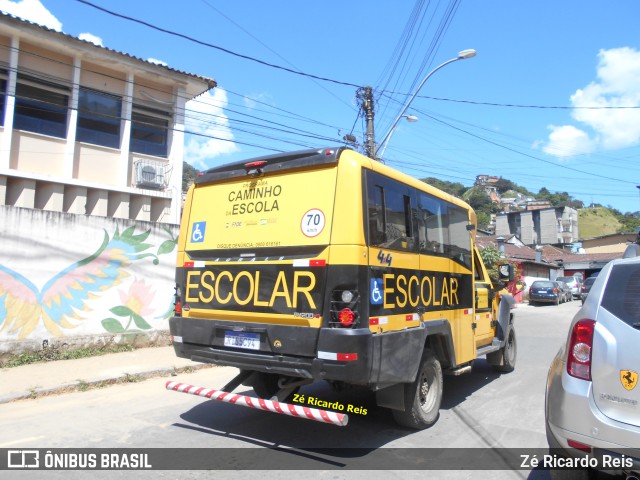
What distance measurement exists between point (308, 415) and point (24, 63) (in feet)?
41.8

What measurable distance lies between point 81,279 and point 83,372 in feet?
7.10

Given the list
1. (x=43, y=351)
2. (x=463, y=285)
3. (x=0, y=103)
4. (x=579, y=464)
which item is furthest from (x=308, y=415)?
(x=0, y=103)

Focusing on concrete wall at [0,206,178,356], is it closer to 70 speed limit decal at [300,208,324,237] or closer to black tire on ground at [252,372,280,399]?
black tire on ground at [252,372,280,399]

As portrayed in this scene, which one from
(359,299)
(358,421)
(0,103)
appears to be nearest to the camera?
(359,299)

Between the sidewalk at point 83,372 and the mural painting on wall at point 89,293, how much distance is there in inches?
29.3

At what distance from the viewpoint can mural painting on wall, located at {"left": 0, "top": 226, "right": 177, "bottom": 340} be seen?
830 cm

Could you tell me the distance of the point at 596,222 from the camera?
365 feet

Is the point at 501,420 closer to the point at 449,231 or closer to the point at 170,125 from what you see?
the point at 449,231

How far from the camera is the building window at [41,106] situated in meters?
12.5

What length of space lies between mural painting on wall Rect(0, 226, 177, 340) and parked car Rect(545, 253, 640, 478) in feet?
27.5

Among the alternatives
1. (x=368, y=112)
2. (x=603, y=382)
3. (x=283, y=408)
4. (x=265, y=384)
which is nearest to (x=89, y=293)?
(x=265, y=384)

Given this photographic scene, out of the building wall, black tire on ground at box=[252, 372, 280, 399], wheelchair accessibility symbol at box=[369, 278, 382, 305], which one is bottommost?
black tire on ground at box=[252, 372, 280, 399]

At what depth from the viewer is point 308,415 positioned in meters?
4.18

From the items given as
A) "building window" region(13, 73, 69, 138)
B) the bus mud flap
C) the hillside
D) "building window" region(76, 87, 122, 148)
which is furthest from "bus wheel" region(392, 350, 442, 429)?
the hillside
